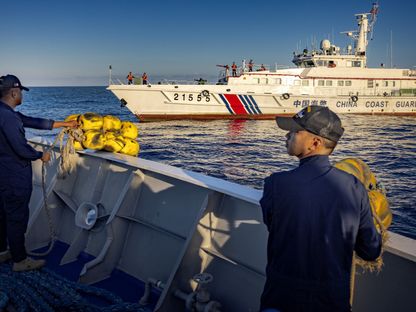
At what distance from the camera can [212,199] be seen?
2855 millimetres

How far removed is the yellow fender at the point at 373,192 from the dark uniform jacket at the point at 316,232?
0.30 metres

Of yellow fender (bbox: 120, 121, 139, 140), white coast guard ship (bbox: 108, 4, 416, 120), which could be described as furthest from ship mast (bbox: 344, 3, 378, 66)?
yellow fender (bbox: 120, 121, 139, 140)

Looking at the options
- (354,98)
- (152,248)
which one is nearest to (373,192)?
(152,248)

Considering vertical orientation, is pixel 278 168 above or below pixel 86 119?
below

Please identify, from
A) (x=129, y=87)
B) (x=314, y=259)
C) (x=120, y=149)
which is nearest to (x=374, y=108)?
(x=129, y=87)

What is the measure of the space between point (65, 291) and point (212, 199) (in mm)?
1419

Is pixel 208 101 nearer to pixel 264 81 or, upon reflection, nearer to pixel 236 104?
pixel 236 104

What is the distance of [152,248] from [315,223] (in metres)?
2.19

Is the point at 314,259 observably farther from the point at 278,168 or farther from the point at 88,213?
the point at 278,168

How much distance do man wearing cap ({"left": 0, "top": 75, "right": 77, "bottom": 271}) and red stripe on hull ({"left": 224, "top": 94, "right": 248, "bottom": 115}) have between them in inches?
838

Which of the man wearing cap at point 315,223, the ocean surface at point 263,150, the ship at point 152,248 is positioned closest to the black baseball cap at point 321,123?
the man wearing cap at point 315,223

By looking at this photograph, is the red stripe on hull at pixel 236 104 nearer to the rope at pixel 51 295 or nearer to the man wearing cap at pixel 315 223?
the rope at pixel 51 295

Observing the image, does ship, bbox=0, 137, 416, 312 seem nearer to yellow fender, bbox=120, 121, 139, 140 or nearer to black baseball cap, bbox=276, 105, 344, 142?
yellow fender, bbox=120, 121, 139, 140

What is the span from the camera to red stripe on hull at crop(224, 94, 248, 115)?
23991mm
